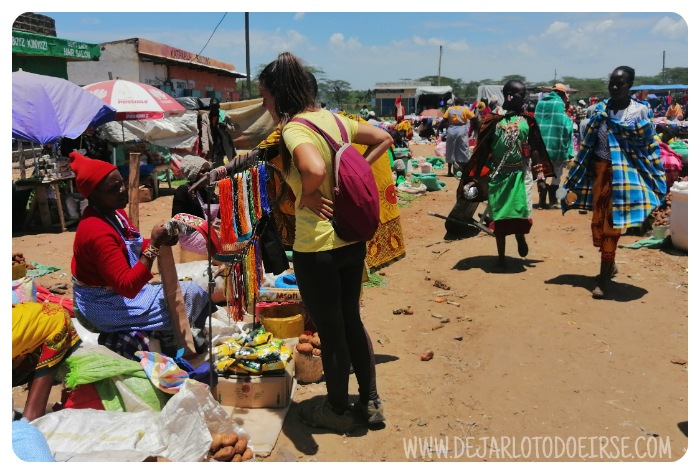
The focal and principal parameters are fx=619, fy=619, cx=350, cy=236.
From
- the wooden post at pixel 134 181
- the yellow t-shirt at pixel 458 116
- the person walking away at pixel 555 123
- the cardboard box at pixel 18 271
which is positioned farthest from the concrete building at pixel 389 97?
the cardboard box at pixel 18 271

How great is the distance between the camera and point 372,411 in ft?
11.3

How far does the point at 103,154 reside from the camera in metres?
11.8

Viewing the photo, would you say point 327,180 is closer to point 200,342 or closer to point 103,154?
point 200,342

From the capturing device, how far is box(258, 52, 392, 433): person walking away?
2.94 m

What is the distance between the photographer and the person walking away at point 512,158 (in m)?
6.31

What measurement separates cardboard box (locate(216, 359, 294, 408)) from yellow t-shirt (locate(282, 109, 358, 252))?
1.02 m

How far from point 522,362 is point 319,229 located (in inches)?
83.0

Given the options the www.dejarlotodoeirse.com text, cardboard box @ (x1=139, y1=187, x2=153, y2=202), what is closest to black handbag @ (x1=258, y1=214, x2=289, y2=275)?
the www.dejarlotodoeirse.com text

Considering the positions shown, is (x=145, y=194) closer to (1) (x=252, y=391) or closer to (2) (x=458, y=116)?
(2) (x=458, y=116)

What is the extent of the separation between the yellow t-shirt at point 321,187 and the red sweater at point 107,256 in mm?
994

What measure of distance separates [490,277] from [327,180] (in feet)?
12.3

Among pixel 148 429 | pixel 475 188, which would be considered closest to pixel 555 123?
pixel 475 188

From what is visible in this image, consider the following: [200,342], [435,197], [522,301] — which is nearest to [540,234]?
[522,301]

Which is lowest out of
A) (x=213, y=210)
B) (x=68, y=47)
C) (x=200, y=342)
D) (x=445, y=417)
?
(x=445, y=417)
